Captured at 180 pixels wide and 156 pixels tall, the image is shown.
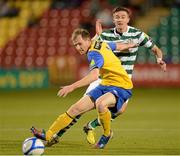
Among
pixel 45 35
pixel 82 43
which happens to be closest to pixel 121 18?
pixel 82 43

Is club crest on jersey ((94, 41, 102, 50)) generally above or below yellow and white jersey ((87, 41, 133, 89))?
above

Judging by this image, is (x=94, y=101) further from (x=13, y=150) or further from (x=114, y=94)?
(x=13, y=150)

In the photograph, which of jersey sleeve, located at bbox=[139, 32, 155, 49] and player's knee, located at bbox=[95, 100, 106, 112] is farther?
jersey sleeve, located at bbox=[139, 32, 155, 49]

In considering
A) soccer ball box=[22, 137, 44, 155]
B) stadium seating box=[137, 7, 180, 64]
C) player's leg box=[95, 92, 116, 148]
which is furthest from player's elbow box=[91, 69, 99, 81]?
stadium seating box=[137, 7, 180, 64]

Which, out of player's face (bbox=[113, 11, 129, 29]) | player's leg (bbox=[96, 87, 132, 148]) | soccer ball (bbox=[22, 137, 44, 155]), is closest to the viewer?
soccer ball (bbox=[22, 137, 44, 155])

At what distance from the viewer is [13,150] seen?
345 inches

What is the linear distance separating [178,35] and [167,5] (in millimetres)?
1381

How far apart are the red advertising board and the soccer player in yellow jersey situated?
12.3 meters

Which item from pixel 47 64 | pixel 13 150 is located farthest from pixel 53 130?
pixel 47 64

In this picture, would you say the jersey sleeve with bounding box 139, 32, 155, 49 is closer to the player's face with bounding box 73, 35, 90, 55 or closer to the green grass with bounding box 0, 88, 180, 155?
the player's face with bounding box 73, 35, 90, 55

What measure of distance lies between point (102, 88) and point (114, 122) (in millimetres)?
3902

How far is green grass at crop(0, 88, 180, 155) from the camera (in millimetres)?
8984

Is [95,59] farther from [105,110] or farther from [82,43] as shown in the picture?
[105,110]

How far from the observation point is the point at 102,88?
356 inches
